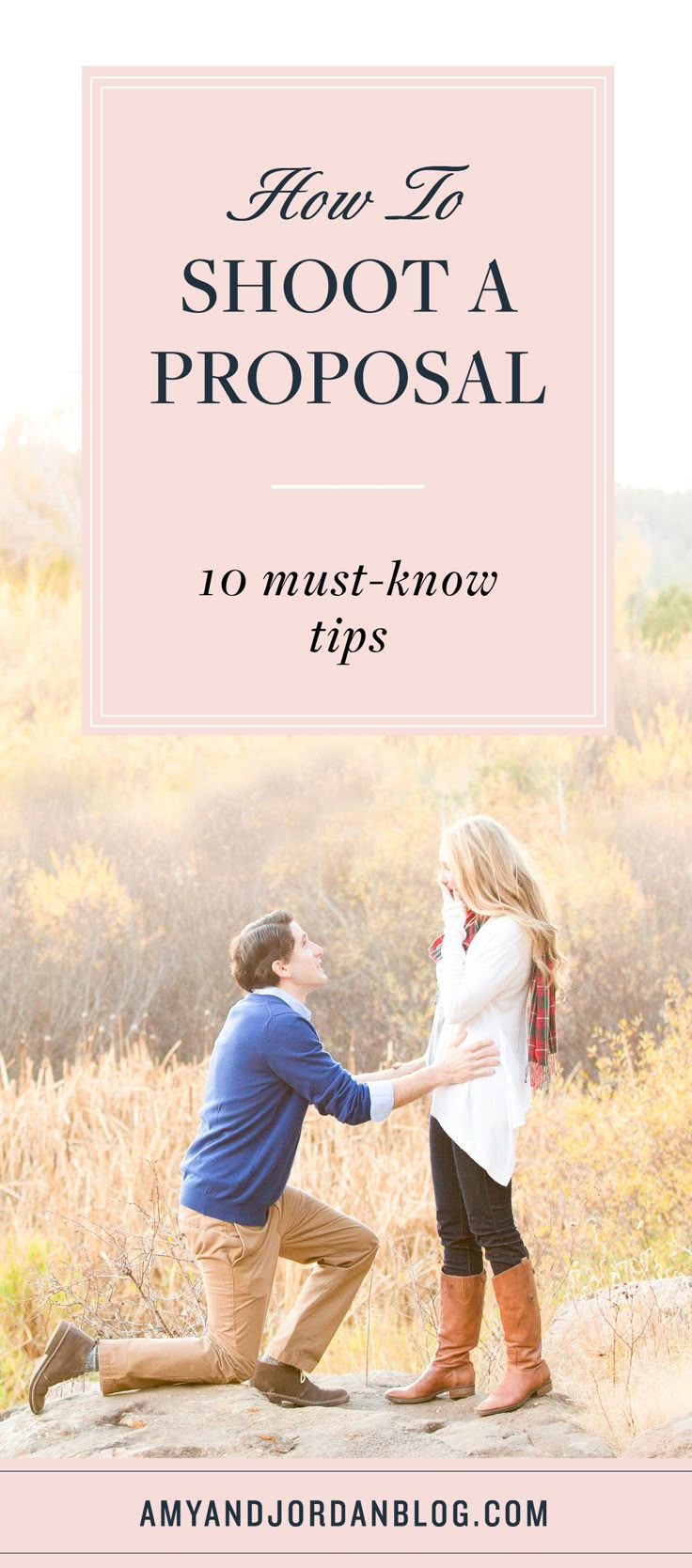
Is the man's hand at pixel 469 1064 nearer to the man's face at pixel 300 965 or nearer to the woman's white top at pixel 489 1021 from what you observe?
the woman's white top at pixel 489 1021

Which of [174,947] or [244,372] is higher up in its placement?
[244,372]

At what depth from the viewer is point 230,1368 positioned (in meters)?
4.26

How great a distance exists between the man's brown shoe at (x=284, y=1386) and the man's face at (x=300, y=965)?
100 centimetres

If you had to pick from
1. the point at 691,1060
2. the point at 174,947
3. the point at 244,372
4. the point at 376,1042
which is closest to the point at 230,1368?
the point at 244,372

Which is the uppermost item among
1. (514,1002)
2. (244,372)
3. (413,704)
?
(244,372)

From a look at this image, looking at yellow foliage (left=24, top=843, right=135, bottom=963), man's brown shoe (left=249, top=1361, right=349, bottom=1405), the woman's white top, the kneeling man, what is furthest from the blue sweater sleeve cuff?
yellow foliage (left=24, top=843, right=135, bottom=963)

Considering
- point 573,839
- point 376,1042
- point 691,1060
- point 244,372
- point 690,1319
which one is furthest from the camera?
point 573,839

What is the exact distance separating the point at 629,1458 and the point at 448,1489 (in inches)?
18.5

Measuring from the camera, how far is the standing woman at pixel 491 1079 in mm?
4082

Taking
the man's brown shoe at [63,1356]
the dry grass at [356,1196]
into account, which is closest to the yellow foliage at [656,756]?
the dry grass at [356,1196]

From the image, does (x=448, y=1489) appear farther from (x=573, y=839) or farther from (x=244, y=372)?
(x=573, y=839)

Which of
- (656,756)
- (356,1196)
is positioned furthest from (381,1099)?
(656,756)

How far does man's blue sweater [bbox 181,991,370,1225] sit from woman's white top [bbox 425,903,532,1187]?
30 centimetres

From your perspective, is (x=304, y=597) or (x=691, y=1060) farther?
(x=691, y=1060)
